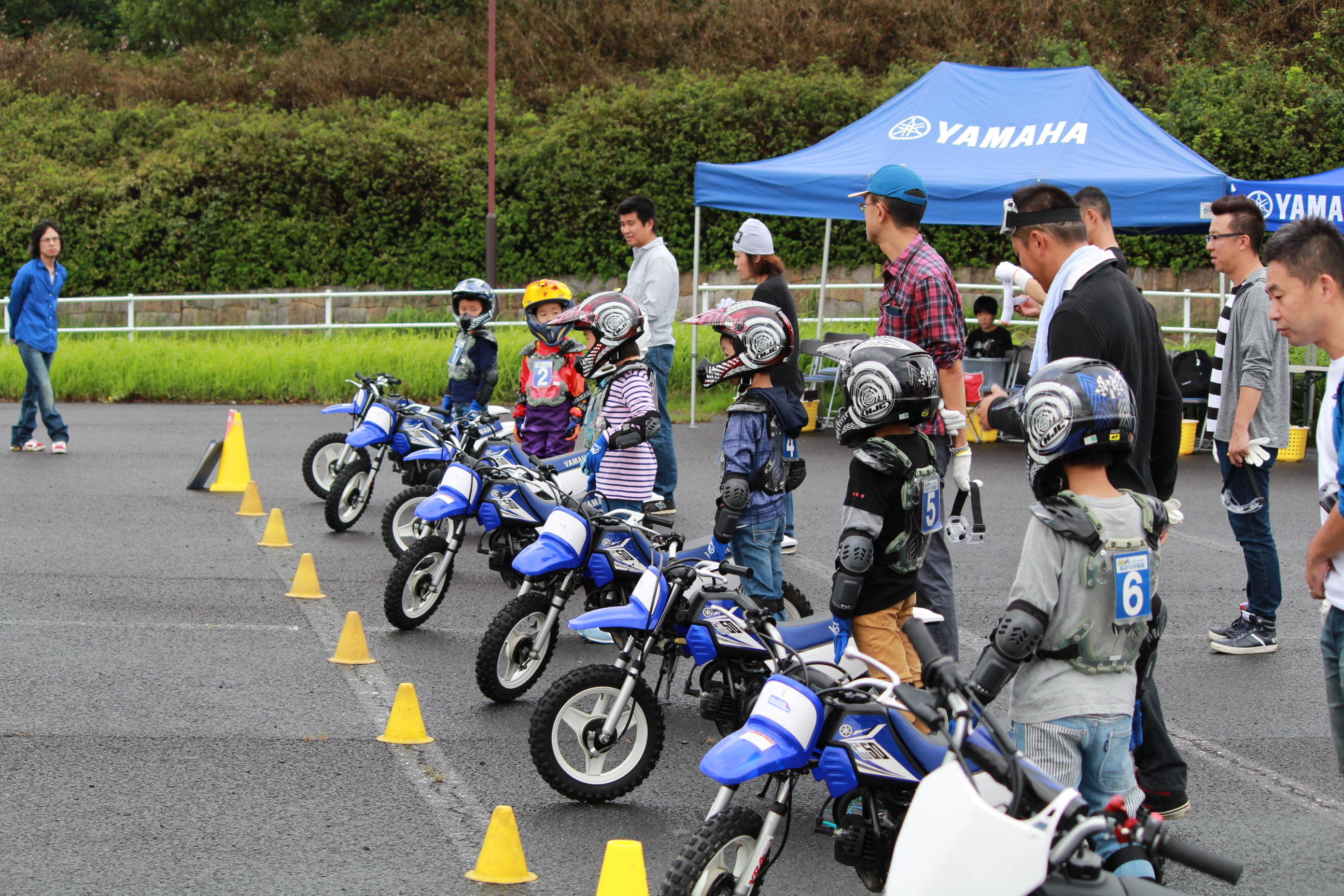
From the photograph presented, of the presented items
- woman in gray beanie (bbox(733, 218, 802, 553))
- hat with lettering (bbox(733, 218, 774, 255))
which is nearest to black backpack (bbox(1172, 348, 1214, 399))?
woman in gray beanie (bbox(733, 218, 802, 553))

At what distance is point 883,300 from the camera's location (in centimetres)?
578

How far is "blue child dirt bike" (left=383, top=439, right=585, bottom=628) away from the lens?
6.85 meters

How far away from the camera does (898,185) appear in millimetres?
5688

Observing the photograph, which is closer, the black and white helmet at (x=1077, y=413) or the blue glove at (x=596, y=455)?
the black and white helmet at (x=1077, y=413)

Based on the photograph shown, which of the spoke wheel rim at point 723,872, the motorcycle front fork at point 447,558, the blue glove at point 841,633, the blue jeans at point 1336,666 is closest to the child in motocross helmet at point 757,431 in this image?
the blue glove at point 841,633

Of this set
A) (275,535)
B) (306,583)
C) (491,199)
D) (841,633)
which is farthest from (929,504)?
(491,199)

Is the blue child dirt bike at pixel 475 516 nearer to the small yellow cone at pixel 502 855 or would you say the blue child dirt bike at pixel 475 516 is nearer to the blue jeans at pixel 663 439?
the blue jeans at pixel 663 439

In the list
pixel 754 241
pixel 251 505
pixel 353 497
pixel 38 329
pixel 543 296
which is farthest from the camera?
pixel 38 329

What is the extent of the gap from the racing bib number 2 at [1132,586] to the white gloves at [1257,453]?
344cm

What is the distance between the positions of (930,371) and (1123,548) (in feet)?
4.31

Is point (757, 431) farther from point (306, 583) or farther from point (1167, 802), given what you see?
point (306, 583)

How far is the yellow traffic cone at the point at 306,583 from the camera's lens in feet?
25.8

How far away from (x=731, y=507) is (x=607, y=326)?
71.2 inches

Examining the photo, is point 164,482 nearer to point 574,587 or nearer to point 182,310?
point 574,587
